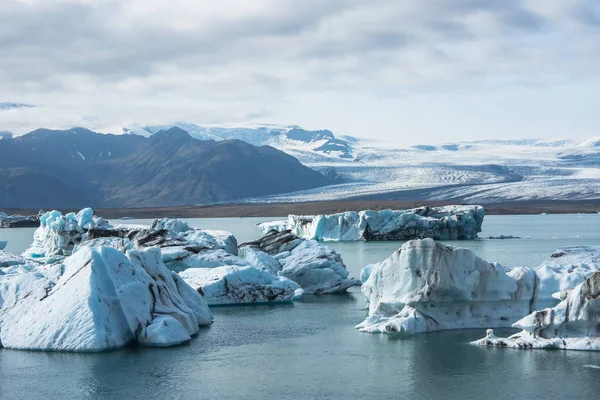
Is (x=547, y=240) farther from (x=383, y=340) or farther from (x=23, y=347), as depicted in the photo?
(x=23, y=347)

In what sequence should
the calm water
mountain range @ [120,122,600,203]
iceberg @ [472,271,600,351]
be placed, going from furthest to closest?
mountain range @ [120,122,600,203], iceberg @ [472,271,600,351], the calm water

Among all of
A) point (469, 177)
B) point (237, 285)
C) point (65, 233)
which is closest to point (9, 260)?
point (65, 233)

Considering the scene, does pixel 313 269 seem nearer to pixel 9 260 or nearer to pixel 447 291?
pixel 447 291

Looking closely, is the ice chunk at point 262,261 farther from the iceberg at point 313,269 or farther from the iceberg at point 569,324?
the iceberg at point 569,324

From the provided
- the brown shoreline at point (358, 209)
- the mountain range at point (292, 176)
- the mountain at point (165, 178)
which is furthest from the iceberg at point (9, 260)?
the mountain at point (165, 178)

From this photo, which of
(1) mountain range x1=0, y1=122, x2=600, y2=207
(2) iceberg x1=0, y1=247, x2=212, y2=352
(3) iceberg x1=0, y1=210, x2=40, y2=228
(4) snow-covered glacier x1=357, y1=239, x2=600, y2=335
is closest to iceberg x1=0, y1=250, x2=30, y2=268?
(2) iceberg x1=0, y1=247, x2=212, y2=352

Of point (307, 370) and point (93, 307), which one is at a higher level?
point (93, 307)

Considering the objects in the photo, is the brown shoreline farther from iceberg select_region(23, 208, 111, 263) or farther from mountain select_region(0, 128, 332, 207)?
iceberg select_region(23, 208, 111, 263)
